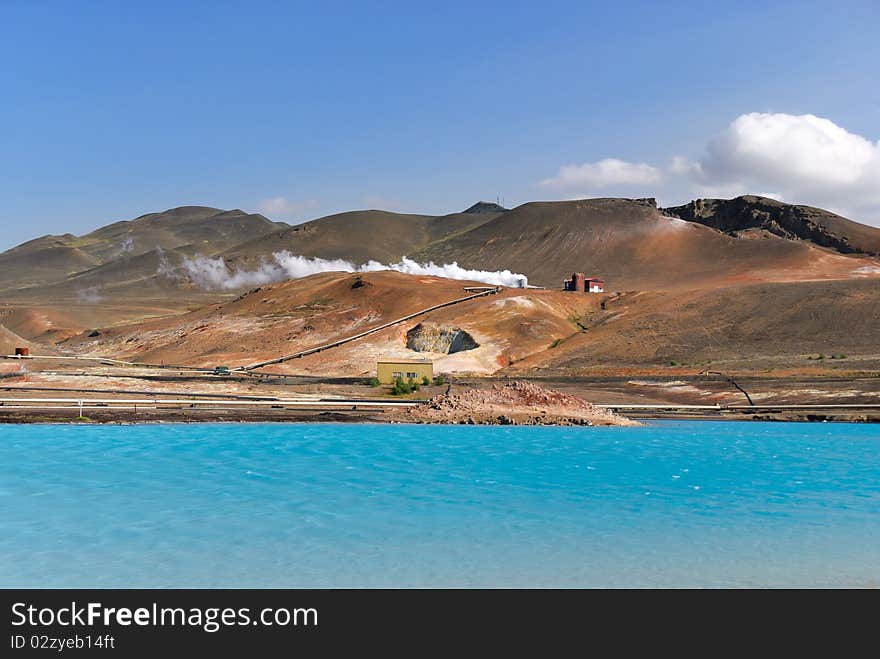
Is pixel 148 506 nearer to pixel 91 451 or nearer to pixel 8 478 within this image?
pixel 8 478

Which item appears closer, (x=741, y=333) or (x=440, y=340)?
(x=741, y=333)

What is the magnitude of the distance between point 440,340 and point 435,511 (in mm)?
61123

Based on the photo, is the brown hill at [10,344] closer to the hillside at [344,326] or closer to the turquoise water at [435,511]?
the hillside at [344,326]

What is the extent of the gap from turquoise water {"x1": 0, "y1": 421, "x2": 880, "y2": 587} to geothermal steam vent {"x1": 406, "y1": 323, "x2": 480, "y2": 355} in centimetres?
4325

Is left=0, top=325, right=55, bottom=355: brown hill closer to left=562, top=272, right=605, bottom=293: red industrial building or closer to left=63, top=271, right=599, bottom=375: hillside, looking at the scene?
left=63, top=271, right=599, bottom=375: hillside

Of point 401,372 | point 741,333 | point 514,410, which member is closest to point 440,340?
point 401,372

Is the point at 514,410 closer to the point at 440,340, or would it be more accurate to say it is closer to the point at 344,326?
the point at 440,340

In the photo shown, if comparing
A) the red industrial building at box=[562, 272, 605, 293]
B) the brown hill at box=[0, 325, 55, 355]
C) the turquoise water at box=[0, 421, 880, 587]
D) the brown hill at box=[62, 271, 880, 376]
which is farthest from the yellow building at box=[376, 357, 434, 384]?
the red industrial building at box=[562, 272, 605, 293]

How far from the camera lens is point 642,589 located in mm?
16000

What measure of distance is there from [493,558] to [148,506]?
10665 mm

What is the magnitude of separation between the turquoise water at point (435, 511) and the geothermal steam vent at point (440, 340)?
142 ft

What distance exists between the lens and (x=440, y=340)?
8388cm
